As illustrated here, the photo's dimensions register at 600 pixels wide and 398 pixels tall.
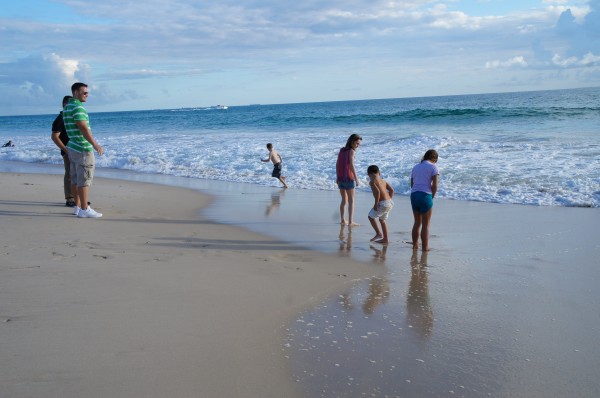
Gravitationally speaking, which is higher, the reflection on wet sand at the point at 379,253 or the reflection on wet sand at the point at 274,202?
the reflection on wet sand at the point at 274,202

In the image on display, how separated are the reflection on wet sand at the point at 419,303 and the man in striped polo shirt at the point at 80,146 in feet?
14.5

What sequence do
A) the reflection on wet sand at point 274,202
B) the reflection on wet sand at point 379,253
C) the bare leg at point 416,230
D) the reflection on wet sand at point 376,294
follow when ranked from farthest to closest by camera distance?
1. the reflection on wet sand at point 274,202
2. the bare leg at point 416,230
3. the reflection on wet sand at point 379,253
4. the reflection on wet sand at point 376,294

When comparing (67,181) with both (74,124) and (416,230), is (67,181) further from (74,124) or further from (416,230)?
(416,230)

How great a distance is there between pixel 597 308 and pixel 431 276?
1.58m

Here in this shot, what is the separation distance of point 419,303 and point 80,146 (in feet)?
17.5

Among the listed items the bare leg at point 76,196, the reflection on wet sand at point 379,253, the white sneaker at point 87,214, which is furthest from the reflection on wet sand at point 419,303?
the bare leg at point 76,196

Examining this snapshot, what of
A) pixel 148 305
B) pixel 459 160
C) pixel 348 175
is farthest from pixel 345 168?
pixel 459 160

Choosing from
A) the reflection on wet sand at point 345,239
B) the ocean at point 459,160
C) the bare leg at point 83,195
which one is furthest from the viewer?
the ocean at point 459,160

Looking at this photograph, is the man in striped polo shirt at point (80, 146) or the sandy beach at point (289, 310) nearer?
the sandy beach at point (289, 310)

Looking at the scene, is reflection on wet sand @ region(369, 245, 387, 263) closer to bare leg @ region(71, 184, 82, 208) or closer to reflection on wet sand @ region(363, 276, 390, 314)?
reflection on wet sand @ region(363, 276, 390, 314)

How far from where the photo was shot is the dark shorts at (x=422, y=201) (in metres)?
7.25

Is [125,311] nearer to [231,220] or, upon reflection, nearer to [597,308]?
[597,308]

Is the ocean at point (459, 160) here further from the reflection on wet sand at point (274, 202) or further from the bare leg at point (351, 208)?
the bare leg at point (351, 208)

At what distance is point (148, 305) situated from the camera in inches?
175
